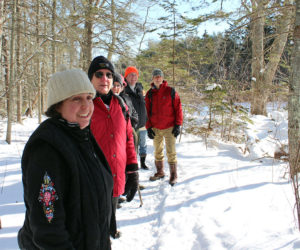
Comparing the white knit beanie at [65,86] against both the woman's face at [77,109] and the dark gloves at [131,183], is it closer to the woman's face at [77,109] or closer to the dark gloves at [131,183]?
the woman's face at [77,109]

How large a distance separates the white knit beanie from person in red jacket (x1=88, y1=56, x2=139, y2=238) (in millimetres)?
835

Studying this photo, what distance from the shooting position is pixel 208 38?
6422 mm

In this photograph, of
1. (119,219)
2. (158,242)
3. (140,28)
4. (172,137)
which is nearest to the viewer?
(158,242)

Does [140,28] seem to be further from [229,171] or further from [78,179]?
[78,179]

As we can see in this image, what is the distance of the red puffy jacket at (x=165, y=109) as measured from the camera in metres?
4.09

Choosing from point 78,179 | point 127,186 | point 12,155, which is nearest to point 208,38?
point 127,186

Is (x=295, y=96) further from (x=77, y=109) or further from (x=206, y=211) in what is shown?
(x=77, y=109)

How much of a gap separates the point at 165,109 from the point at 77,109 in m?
3.05

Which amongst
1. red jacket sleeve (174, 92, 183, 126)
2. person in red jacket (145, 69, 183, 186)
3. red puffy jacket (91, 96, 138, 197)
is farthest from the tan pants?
red puffy jacket (91, 96, 138, 197)

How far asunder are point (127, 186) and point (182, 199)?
153cm

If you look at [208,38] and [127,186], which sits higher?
[208,38]

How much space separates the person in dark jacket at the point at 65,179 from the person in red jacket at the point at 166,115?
2.97m

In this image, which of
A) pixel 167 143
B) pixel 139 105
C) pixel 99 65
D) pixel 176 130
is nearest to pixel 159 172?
pixel 167 143

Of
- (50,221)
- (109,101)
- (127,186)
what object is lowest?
(127,186)
